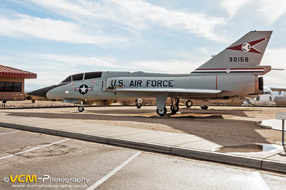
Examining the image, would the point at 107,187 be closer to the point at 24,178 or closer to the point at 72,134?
the point at 24,178

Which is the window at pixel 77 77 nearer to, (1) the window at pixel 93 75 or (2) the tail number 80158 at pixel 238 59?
(1) the window at pixel 93 75

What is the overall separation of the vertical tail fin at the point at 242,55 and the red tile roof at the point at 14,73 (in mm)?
31465

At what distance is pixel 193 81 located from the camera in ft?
58.2

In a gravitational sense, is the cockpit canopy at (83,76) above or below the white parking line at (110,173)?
above

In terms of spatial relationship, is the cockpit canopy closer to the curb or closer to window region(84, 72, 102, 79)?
window region(84, 72, 102, 79)

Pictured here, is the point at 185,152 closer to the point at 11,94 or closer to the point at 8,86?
the point at 11,94

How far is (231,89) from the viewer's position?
1698 centimetres

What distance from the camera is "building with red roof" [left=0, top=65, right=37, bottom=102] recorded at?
39959 millimetres

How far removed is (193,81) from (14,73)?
31.0m

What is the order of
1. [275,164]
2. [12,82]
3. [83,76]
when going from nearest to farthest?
[275,164] < [83,76] < [12,82]

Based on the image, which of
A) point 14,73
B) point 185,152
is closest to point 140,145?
point 185,152

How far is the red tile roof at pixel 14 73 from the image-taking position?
39191 millimetres

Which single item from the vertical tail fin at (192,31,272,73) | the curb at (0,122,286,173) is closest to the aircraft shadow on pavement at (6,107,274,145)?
the curb at (0,122,286,173)

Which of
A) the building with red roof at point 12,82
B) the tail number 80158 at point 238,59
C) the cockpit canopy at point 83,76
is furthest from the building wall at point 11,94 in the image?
the tail number 80158 at point 238,59
